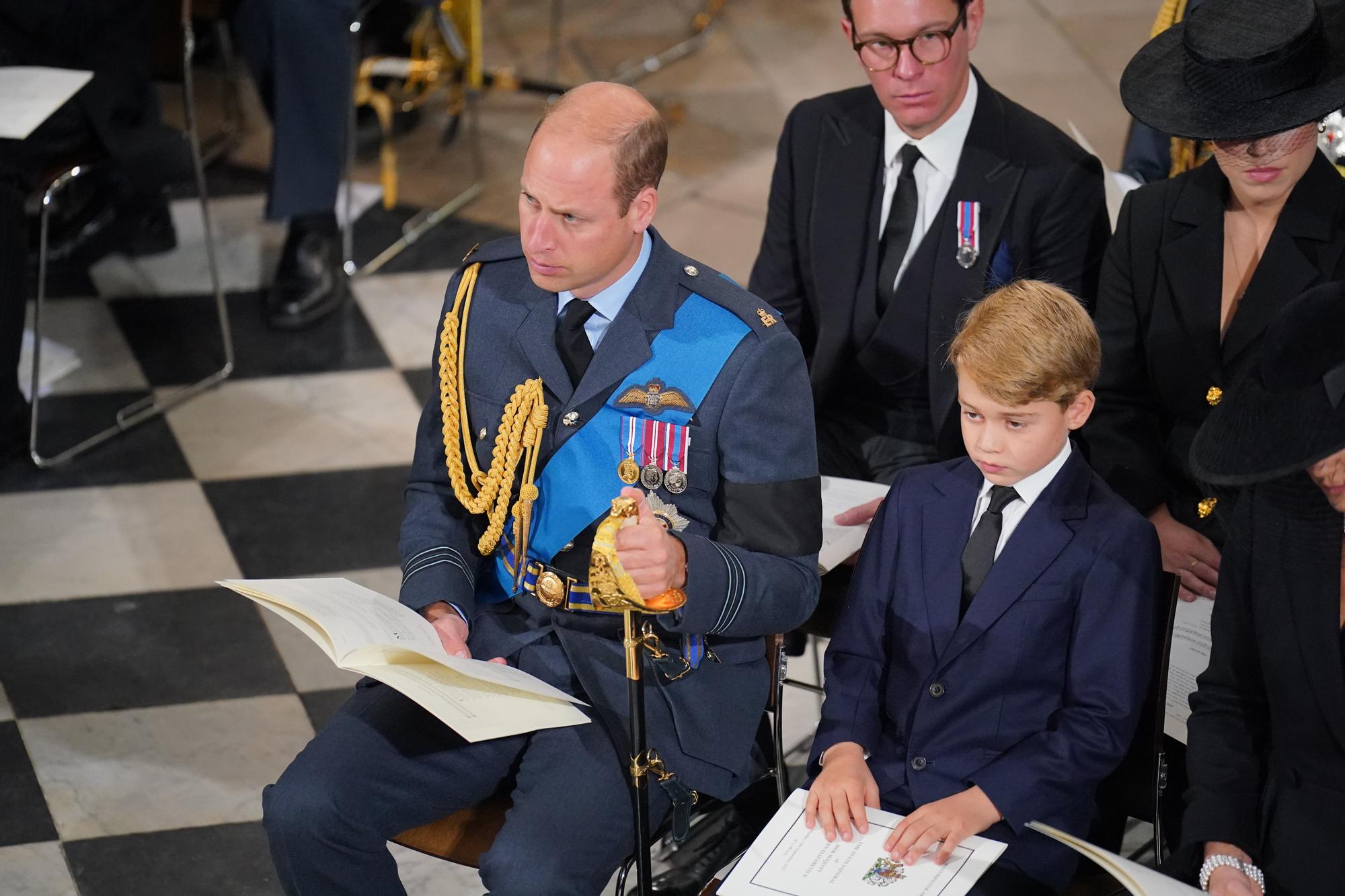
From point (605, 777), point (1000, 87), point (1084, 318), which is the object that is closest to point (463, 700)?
point (605, 777)

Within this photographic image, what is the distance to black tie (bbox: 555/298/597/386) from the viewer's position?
7.48ft

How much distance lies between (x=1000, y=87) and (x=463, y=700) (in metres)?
4.42

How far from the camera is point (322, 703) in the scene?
3.10m

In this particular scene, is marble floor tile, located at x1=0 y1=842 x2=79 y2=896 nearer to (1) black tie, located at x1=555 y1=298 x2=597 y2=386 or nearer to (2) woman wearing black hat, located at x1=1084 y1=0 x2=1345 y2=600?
(1) black tie, located at x1=555 y1=298 x2=597 y2=386

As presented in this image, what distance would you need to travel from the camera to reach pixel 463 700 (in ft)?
6.61

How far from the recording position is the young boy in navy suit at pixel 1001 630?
6.79ft

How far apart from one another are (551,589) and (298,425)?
2043mm

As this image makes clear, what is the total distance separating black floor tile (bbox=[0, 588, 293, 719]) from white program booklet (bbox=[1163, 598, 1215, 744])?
1632 mm

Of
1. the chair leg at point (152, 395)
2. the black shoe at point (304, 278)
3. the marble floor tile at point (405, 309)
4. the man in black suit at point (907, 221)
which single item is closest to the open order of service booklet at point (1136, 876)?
the man in black suit at point (907, 221)

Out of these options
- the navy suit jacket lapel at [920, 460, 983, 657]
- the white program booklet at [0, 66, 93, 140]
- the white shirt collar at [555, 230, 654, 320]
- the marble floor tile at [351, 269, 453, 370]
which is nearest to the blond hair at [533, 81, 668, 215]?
the white shirt collar at [555, 230, 654, 320]

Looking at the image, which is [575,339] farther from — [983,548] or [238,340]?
[238,340]

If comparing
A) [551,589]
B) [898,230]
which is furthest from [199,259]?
[551,589]

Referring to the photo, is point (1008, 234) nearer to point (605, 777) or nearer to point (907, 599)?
point (907, 599)

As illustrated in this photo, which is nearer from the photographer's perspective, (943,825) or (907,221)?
(943,825)
